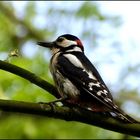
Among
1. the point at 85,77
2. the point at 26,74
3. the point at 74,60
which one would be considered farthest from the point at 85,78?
the point at 26,74

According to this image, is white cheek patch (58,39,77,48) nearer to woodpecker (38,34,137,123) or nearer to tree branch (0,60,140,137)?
woodpecker (38,34,137,123)

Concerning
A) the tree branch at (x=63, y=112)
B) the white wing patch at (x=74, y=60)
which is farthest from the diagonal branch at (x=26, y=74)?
the white wing patch at (x=74, y=60)

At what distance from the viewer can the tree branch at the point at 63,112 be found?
10.4 ft

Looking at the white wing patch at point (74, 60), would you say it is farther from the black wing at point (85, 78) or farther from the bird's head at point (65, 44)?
the bird's head at point (65, 44)

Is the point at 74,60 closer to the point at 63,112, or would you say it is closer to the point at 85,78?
the point at 85,78

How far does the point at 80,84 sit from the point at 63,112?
21.9 inches

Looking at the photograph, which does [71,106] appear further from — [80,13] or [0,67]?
[80,13]

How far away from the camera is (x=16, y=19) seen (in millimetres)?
7773

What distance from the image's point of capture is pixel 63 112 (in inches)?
132

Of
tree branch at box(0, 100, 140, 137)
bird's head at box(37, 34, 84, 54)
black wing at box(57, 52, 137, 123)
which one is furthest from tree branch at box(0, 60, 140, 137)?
bird's head at box(37, 34, 84, 54)

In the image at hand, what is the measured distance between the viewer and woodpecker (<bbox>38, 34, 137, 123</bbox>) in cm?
366

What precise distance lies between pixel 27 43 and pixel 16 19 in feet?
1.45

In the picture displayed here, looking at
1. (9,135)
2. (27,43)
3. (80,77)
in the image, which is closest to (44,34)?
(27,43)

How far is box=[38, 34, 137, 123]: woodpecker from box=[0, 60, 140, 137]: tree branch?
2.7 inches
